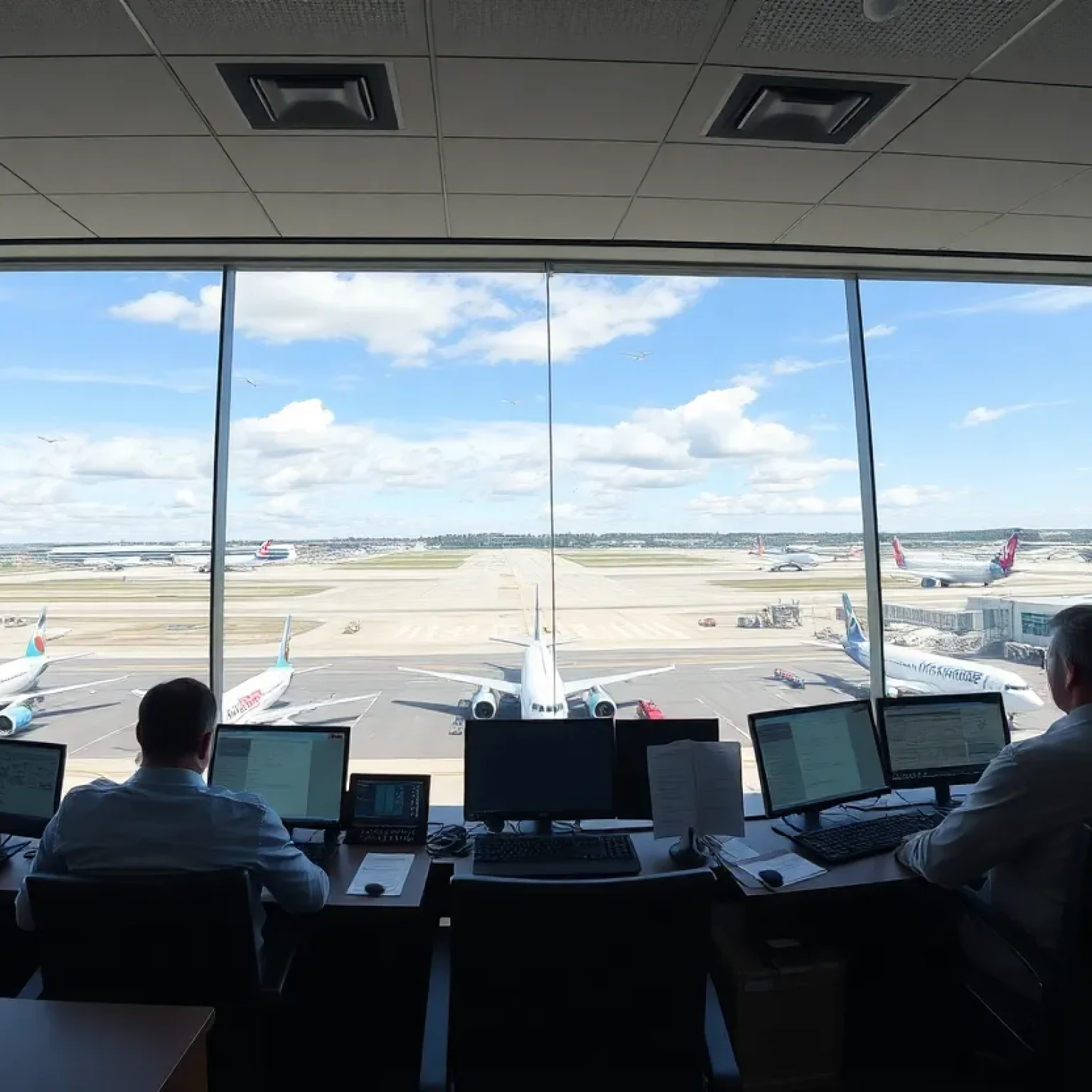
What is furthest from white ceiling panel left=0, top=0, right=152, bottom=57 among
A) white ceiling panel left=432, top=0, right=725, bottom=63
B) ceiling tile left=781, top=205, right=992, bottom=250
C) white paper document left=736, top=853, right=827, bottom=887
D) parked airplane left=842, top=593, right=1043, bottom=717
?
parked airplane left=842, top=593, right=1043, bottom=717

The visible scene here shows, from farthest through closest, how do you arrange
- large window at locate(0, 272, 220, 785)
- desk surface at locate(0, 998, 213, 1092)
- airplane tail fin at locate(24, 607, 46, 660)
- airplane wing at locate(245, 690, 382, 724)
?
airplane wing at locate(245, 690, 382, 724) < airplane tail fin at locate(24, 607, 46, 660) < large window at locate(0, 272, 220, 785) < desk surface at locate(0, 998, 213, 1092)

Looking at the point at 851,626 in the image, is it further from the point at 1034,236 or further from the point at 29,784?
the point at 29,784

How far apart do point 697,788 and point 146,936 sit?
1426 mm

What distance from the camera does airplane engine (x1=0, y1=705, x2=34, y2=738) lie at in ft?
11.0

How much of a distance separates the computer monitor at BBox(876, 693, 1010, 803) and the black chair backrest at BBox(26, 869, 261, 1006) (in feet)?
6.79

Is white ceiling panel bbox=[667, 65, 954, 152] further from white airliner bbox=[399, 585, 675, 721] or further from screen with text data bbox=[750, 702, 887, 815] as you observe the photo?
white airliner bbox=[399, 585, 675, 721]

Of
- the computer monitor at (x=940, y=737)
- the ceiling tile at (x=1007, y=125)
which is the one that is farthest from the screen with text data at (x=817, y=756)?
the ceiling tile at (x=1007, y=125)

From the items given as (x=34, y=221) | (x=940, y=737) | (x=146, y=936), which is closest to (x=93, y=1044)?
(x=146, y=936)

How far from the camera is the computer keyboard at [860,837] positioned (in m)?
2.03

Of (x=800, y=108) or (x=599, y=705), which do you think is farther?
(x=599, y=705)

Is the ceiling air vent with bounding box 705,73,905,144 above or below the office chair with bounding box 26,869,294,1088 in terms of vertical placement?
above

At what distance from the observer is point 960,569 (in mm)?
3643

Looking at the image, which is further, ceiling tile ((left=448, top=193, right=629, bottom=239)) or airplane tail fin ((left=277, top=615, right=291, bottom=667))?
airplane tail fin ((left=277, top=615, right=291, bottom=667))

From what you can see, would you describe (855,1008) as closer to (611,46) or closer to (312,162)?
(611,46)
